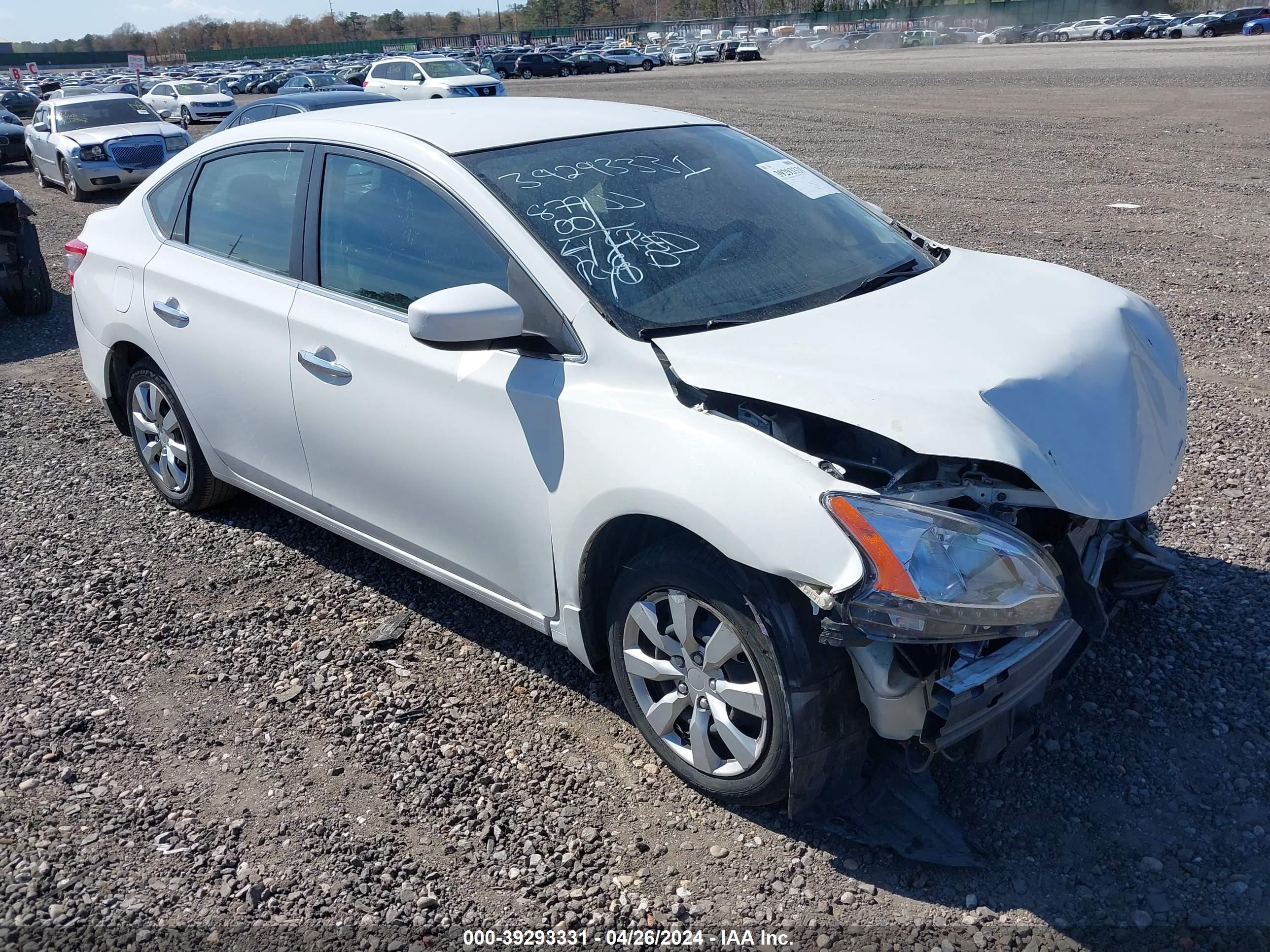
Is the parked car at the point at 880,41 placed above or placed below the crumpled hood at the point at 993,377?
below

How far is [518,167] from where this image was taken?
11.1 feet

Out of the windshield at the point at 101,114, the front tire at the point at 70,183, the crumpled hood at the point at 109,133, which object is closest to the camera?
the crumpled hood at the point at 109,133

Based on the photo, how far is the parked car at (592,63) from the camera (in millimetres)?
54469

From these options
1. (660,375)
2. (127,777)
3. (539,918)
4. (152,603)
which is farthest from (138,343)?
(539,918)

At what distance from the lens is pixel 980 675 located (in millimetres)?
2508

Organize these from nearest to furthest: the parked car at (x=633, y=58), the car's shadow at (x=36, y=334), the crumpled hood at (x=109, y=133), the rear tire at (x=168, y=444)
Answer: the rear tire at (x=168, y=444) < the car's shadow at (x=36, y=334) < the crumpled hood at (x=109, y=133) < the parked car at (x=633, y=58)

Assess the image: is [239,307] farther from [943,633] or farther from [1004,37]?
[1004,37]

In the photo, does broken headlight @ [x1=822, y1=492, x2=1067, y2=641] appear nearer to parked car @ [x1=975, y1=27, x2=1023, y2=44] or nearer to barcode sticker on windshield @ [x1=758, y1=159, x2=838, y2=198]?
barcode sticker on windshield @ [x1=758, y1=159, x2=838, y2=198]

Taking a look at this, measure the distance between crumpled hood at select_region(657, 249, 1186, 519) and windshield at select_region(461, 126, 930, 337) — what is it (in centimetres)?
18

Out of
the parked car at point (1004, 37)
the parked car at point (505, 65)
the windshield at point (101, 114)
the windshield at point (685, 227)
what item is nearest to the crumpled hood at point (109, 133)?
the windshield at point (101, 114)

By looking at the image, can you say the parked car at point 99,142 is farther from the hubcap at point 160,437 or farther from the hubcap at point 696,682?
the hubcap at point 696,682

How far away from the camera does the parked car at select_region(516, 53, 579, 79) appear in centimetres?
5259

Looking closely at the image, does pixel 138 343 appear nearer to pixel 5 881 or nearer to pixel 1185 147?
pixel 5 881

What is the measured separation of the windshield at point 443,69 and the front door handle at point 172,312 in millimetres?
25917
